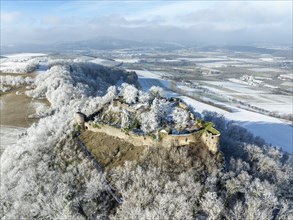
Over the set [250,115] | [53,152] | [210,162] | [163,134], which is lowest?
[250,115]

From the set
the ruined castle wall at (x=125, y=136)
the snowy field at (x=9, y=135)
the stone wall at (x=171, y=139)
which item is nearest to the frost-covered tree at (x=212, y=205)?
the stone wall at (x=171, y=139)

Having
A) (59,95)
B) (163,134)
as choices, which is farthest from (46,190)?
(59,95)

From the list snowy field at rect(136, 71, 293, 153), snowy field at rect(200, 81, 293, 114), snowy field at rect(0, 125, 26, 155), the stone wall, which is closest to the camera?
the stone wall

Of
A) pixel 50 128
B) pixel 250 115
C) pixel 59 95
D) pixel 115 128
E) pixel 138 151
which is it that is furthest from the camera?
pixel 250 115

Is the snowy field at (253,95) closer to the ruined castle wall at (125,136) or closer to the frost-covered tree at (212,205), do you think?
the ruined castle wall at (125,136)

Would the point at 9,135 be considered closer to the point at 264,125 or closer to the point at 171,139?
the point at 171,139

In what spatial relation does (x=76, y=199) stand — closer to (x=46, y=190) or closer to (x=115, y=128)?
(x=46, y=190)

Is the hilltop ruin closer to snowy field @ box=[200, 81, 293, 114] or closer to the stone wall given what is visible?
the stone wall

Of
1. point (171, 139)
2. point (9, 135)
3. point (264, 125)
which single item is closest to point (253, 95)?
point (264, 125)

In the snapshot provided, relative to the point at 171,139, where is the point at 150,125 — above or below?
above

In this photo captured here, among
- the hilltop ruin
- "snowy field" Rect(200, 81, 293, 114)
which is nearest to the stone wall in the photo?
the hilltop ruin

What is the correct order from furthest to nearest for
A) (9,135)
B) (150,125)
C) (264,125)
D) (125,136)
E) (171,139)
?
(264,125), (9,135), (125,136), (150,125), (171,139)
